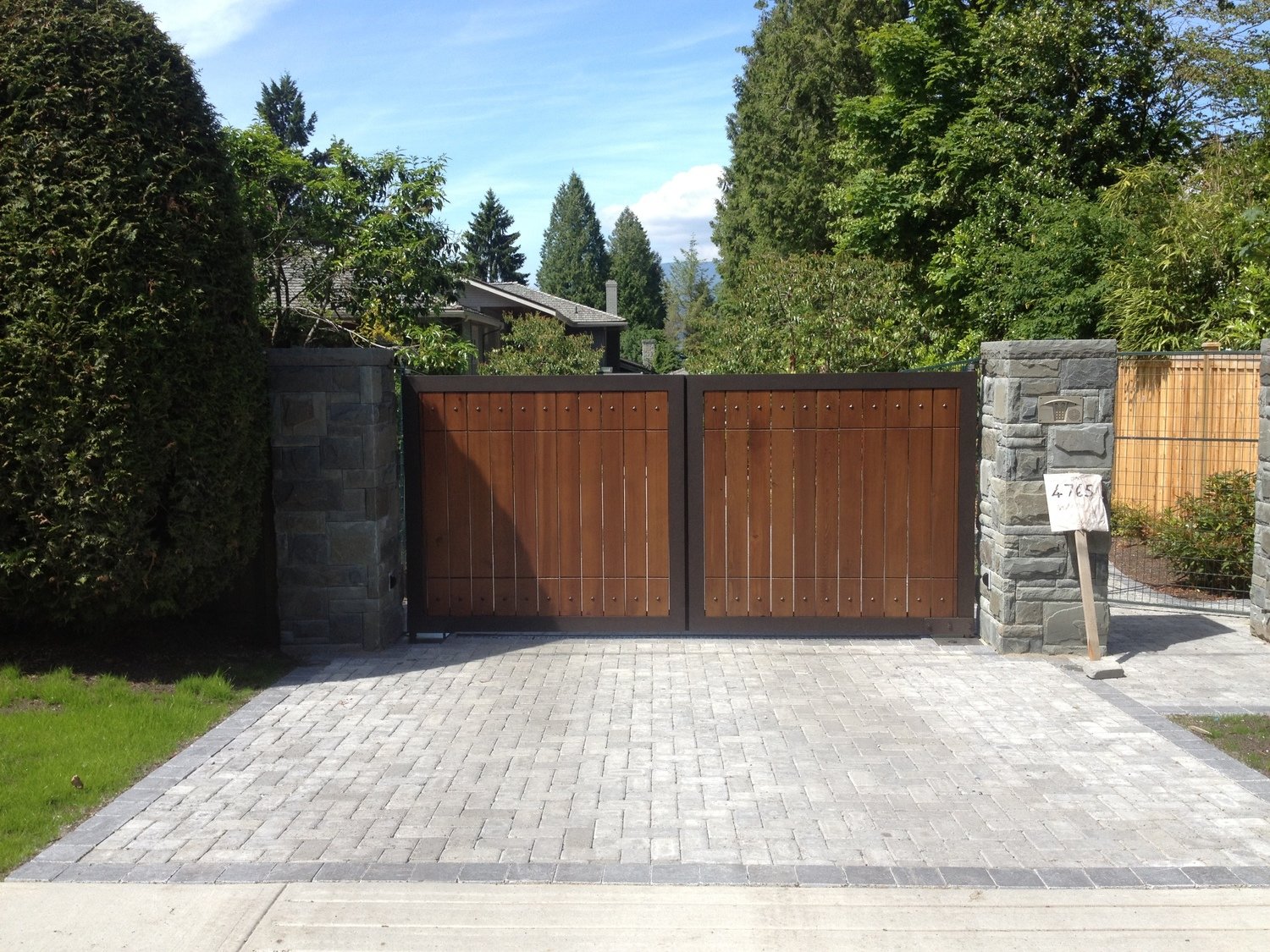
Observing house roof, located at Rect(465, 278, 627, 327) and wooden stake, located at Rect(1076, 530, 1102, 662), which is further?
house roof, located at Rect(465, 278, 627, 327)

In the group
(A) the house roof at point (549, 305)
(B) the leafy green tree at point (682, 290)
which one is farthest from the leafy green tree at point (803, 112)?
(B) the leafy green tree at point (682, 290)

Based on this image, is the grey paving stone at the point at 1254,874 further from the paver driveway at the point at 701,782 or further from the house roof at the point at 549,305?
the house roof at the point at 549,305

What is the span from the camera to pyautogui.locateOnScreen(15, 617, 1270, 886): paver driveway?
15.6 ft

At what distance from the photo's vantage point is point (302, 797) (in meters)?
5.52

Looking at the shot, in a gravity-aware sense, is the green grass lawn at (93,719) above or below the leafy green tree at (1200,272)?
below

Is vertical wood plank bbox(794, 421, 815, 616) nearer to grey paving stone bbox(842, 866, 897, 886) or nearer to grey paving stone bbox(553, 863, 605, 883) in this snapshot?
grey paving stone bbox(842, 866, 897, 886)

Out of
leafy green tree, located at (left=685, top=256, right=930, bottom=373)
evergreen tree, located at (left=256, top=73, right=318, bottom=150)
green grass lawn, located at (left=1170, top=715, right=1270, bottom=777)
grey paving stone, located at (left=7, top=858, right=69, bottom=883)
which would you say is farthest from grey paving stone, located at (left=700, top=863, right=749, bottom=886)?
evergreen tree, located at (left=256, top=73, right=318, bottom=150)

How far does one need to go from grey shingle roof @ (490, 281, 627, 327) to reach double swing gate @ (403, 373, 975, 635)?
87.5 feet

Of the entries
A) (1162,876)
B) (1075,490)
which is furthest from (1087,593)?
(1162,876)

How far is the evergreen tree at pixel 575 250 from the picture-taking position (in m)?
88.0

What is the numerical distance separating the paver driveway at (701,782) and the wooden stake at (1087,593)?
1.08 feet

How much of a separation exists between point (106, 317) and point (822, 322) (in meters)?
9.80

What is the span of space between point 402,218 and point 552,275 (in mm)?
78653

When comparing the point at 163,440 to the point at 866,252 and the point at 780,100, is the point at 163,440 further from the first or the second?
the point at 780,100
